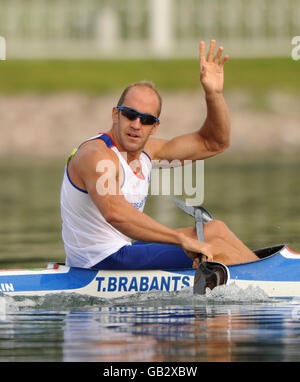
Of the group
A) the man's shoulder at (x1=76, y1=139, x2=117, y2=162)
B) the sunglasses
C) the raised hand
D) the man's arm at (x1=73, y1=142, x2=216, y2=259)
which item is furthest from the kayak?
the raised hand

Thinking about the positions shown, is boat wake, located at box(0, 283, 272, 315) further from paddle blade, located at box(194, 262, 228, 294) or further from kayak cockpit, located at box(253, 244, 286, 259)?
kayak cockpit, located at box(253, 244, 286, 259)

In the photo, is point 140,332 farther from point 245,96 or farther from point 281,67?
point 281,67

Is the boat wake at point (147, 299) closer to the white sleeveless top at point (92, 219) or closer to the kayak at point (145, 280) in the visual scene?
the kayak at point (145, 280)

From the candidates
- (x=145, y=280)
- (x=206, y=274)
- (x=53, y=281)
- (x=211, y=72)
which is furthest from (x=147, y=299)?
(x=211, y=72)

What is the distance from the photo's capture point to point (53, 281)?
1059 cm

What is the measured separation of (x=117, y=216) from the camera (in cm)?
997

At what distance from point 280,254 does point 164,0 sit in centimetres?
Result: 2985

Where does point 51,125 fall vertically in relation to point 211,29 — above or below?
below

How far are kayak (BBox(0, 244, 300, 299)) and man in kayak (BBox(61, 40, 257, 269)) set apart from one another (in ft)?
0.39

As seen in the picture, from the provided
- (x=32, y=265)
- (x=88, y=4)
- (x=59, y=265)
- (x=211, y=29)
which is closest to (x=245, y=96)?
(x=211, y=29)

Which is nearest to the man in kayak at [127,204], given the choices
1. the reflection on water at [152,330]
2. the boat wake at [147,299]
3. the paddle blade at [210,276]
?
the paddle blade at [210,276]

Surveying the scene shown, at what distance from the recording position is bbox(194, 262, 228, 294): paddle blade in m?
10.1

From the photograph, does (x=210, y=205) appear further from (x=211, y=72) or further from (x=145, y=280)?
(x=145, y=280)

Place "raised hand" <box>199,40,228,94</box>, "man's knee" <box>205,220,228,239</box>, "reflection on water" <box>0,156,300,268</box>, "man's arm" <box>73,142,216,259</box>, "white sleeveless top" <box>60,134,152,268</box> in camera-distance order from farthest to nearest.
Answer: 1. "reflection on water" <box>0,156,300,268</box>
2. "raised hand" <box>199,40,228,94</box>
3. "man's knee" <box>205,220,228,239</box>
4. "white sleeveless top" <box>60,134,152,268</box>
5. "man's arm" <box>73,142,216,259</box>
